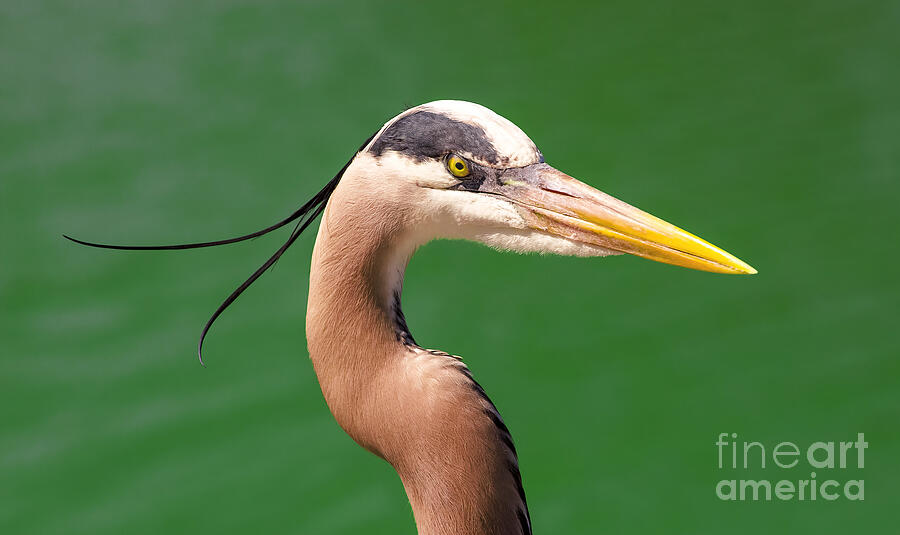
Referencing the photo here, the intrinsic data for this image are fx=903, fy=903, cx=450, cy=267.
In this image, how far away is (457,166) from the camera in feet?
4.75

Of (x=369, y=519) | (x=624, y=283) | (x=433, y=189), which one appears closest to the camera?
(x=433, y=189)

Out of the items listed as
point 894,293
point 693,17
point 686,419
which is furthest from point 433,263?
point 693,17

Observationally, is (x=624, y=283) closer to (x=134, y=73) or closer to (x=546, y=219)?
(x=546, y=219)

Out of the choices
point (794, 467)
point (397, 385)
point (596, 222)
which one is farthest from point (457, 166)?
point (794, 467)

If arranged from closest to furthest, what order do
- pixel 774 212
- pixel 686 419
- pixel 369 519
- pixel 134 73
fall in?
pixel 369 519 → pixel 686 419 → pixel 774 212 → pixel 134 73

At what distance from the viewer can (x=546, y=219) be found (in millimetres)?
1490

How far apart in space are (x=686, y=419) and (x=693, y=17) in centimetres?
281

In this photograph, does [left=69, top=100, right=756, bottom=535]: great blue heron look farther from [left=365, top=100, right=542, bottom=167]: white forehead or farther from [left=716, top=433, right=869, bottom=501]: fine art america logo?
[left=716, top=433, right=869, bottom=501]: fine art america logo

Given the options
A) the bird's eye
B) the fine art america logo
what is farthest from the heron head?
the fine art america logo

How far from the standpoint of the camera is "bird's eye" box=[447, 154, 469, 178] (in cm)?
144

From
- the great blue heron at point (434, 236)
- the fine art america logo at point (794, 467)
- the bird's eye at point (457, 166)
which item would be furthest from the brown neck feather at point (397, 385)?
the fine art america logo at point (794, 467)

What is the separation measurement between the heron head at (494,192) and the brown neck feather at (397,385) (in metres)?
0.07

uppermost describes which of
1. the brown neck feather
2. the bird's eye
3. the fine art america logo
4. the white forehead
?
the white forehead

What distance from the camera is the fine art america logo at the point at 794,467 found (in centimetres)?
298
